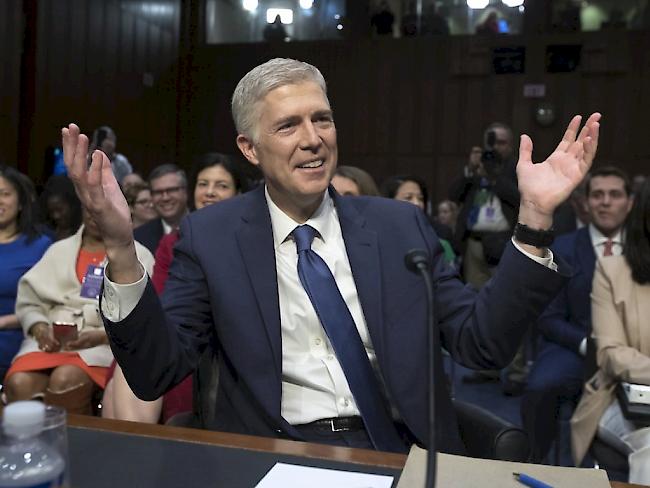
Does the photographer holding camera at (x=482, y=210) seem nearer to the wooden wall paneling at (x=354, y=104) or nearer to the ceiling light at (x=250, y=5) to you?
the wooden wall paneling at (x=354, y=104)

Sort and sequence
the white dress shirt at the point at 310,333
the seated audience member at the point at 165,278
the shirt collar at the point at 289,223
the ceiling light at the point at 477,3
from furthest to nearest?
the ceiling light at the point at 477,3, the seated audience member at the point at 165,278, the shirt collar at the point at 289,223, the white dress shirt at the point at 310,333

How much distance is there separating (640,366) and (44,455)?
1781mm

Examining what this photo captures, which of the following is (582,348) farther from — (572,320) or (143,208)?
(143,208)

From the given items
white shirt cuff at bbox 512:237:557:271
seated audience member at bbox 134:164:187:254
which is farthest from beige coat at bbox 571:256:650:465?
seated audience member at bbox 134:164:187:254

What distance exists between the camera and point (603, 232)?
3.28m

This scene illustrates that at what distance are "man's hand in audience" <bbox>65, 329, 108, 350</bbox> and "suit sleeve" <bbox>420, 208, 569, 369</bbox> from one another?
4.90ft

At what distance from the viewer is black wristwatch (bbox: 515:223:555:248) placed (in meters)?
1.34

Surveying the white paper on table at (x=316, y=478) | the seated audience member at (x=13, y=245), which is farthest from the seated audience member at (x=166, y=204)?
the white paper on table at (x=316, y=478)

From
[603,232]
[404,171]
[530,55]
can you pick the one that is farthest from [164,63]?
[603,232]

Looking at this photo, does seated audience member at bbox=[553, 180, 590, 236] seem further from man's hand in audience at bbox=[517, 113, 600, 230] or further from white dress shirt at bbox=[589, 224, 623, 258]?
man's hand in audience at bbox=[517, 113, 600, 230]

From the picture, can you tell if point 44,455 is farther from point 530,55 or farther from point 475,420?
point 530,55

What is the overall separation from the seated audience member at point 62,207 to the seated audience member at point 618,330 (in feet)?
8.92

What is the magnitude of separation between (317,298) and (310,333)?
0.10m

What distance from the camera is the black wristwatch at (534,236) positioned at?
1.34m
